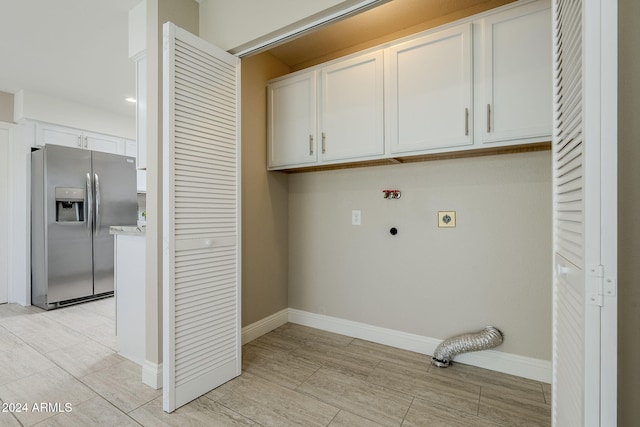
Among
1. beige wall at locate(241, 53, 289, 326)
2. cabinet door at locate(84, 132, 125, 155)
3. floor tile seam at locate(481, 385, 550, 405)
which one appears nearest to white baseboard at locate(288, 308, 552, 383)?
floor tile seam at locate(481, 385, 550, 405)

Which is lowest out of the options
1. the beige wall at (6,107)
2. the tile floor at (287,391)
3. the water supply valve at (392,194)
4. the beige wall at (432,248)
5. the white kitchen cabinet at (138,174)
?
the tile floor at (287,391)

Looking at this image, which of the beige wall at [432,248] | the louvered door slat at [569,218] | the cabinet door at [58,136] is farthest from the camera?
the cabinet door at [58,136]

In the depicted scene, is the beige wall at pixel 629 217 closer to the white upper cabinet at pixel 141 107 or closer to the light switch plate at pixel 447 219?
the light switch plate at pixel 447 219

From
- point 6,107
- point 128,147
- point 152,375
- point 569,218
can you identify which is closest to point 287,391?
point 152,375

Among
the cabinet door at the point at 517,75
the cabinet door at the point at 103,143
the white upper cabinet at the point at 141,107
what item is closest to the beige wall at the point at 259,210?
the white upper cabinet at the point at 141,107

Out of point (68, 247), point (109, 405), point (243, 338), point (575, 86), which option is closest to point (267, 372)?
point (243, 338)

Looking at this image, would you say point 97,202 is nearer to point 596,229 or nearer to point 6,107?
point 6,107

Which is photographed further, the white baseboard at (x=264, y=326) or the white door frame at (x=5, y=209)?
the white door frame at (x=5, y=209)

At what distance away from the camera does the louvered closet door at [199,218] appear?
1.76 m

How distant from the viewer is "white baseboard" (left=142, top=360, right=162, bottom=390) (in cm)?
202

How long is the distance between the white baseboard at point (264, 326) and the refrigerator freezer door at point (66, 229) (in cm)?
263

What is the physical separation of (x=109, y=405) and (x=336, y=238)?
1996 mm

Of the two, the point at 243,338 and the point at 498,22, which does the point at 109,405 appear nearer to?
the point at 243,338

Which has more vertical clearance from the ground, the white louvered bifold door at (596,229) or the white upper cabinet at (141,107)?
the white upper cabinet at (141,107)
